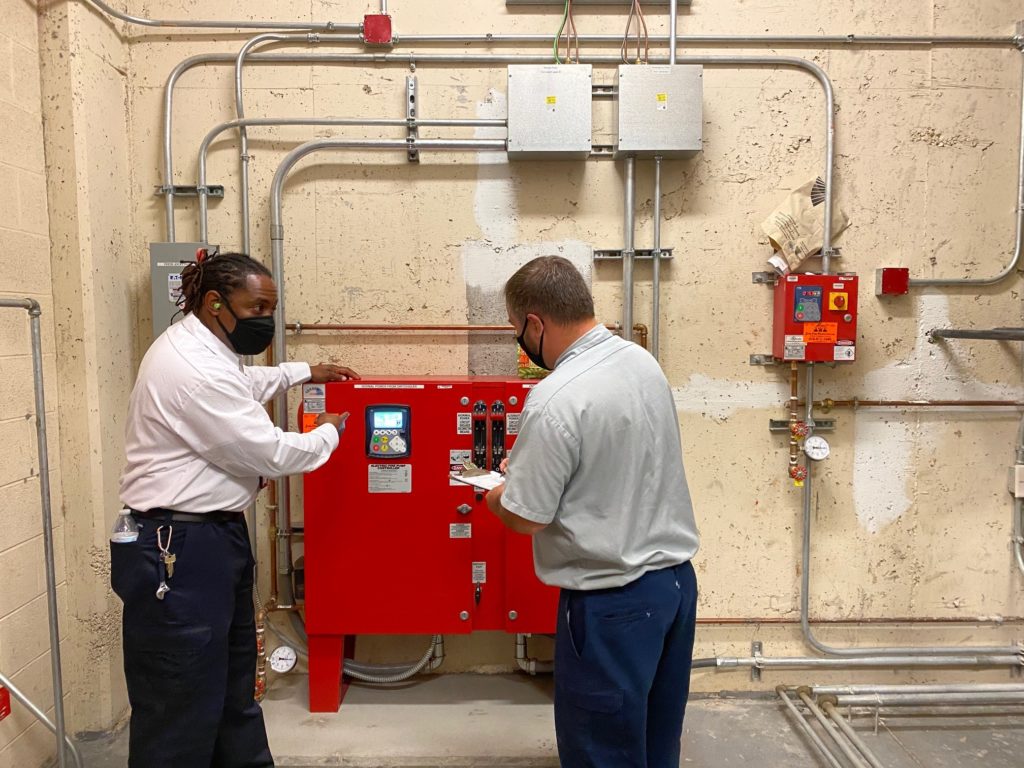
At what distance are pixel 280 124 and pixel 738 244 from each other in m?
1.91

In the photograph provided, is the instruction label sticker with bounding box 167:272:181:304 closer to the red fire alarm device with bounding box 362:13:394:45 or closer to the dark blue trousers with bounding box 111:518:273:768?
the dark blue trousers with bounding box 111:518:273:768

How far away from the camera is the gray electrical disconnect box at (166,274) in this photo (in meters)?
2.49

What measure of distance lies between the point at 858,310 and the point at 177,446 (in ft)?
8.47

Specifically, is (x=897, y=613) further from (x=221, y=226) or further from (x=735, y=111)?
(x=221, y=226)

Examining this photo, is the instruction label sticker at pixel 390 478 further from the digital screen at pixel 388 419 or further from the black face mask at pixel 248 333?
the black face mask at pixel 248 333

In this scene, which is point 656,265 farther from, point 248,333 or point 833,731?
point 833,731

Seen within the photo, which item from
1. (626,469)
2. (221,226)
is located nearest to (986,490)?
(626,469)

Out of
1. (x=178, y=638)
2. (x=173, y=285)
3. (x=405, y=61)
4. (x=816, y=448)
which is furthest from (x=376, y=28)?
(x=816, y=448)

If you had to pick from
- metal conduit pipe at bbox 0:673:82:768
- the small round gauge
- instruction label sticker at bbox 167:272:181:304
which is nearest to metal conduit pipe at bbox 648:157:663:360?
instruction label sticker at bbox 167:272:181:304

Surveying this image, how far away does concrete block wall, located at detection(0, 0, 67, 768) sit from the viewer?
2.10 metres

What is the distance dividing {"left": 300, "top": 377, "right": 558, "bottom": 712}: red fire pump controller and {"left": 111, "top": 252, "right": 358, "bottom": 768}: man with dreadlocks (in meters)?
0.55

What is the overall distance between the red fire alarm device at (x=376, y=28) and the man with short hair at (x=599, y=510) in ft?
5.20

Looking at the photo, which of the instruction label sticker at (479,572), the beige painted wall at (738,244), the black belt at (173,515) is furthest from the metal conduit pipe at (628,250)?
the black belt at (173,515)

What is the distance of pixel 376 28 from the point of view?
260cm
